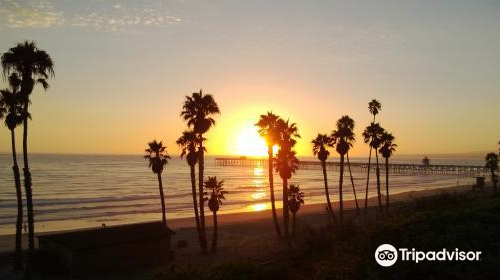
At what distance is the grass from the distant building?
1683cm

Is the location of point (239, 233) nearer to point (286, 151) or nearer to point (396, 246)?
point (286, 151)

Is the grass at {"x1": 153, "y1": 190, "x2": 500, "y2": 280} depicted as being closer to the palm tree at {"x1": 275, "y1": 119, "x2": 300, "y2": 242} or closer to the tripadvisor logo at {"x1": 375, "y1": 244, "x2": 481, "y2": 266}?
the tripadvisor logo at {"x1": 375, "y1": 244, "x2": 481, "y2": 266}

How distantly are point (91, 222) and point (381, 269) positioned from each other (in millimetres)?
52146

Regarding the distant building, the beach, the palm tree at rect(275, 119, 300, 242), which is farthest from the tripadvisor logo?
the palm tree at rect(275, 119, 300, 242)

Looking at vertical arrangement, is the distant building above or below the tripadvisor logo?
below

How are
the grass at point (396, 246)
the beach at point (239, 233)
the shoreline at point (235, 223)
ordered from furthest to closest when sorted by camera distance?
1. the shoreline at point (235, 223)
2. the beach at point (239, 233)
3. the grass at point (396, 246)

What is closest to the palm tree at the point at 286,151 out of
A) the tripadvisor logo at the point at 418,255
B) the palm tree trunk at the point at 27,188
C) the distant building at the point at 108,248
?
the distant building at the point at 108,248

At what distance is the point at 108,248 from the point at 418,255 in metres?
23.1

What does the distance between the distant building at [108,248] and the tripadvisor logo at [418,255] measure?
72.6 feet

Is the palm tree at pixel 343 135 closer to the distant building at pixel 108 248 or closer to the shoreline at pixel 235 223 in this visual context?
the shoreline at pixel 235 223

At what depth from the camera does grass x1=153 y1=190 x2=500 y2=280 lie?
10328mm

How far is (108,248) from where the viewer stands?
28734mm

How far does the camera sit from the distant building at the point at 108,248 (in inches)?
1092

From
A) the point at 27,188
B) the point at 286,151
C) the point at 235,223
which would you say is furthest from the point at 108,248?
the point at 235,223
